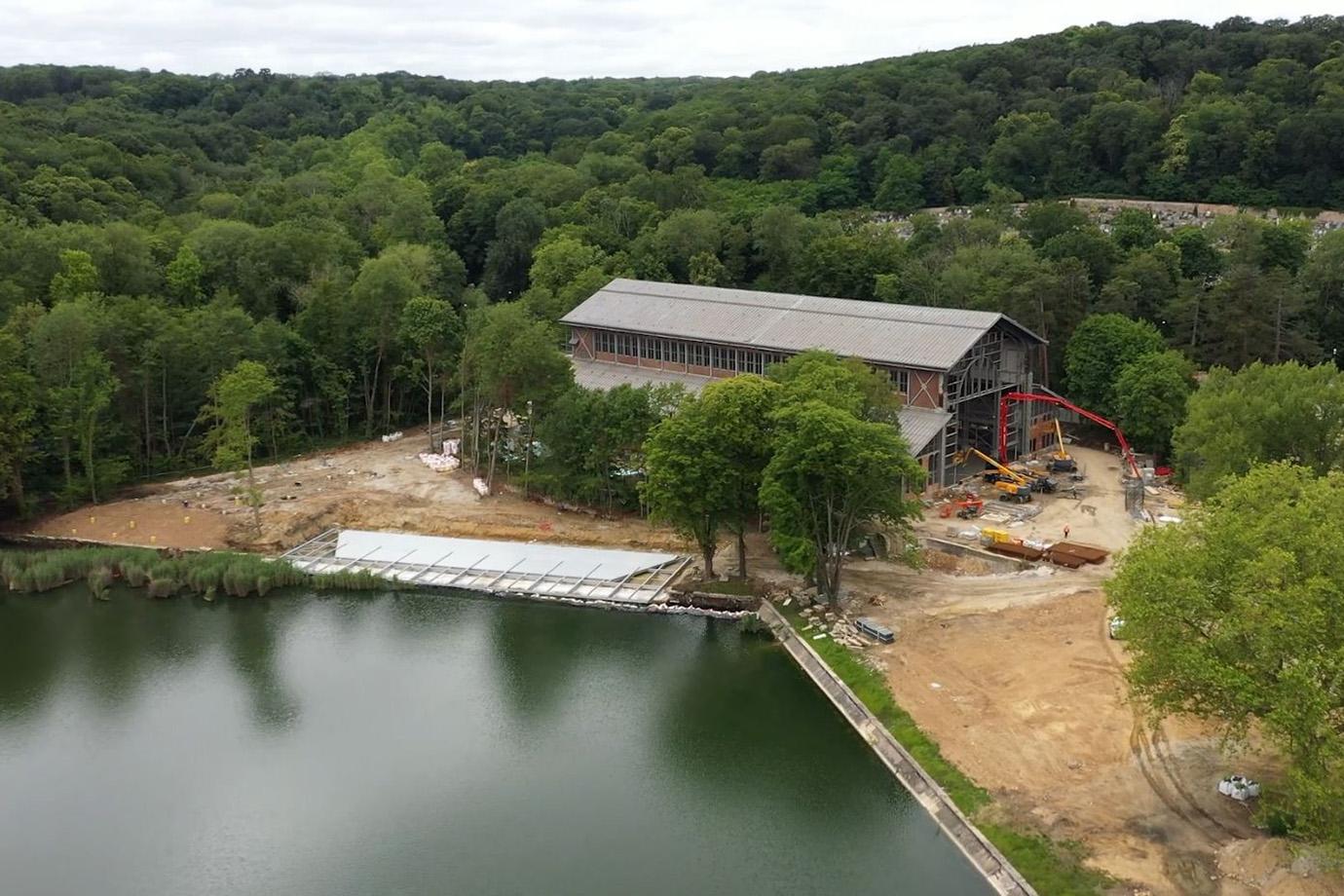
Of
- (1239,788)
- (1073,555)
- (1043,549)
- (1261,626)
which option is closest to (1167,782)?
(1239,788)

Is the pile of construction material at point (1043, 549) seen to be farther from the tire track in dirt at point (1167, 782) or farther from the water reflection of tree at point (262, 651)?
the water reflection of tree at point (262, 651)

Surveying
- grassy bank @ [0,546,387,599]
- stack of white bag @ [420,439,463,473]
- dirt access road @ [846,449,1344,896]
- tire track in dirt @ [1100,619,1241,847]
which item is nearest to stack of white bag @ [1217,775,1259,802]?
dirt access road @ [846,449,1344,896]

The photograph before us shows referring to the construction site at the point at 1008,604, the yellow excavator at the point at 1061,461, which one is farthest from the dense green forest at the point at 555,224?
the construction site at the point at 1008,604

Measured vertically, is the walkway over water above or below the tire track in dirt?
above

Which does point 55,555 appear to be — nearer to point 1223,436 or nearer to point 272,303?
point 272,303

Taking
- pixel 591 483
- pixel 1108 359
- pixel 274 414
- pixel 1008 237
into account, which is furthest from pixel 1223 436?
pixel 274 414

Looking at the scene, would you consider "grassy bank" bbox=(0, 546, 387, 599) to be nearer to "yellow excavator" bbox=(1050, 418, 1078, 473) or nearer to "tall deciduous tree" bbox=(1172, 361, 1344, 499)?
"yellow excavator" bbox=(1050, 418, 1078, 473)
